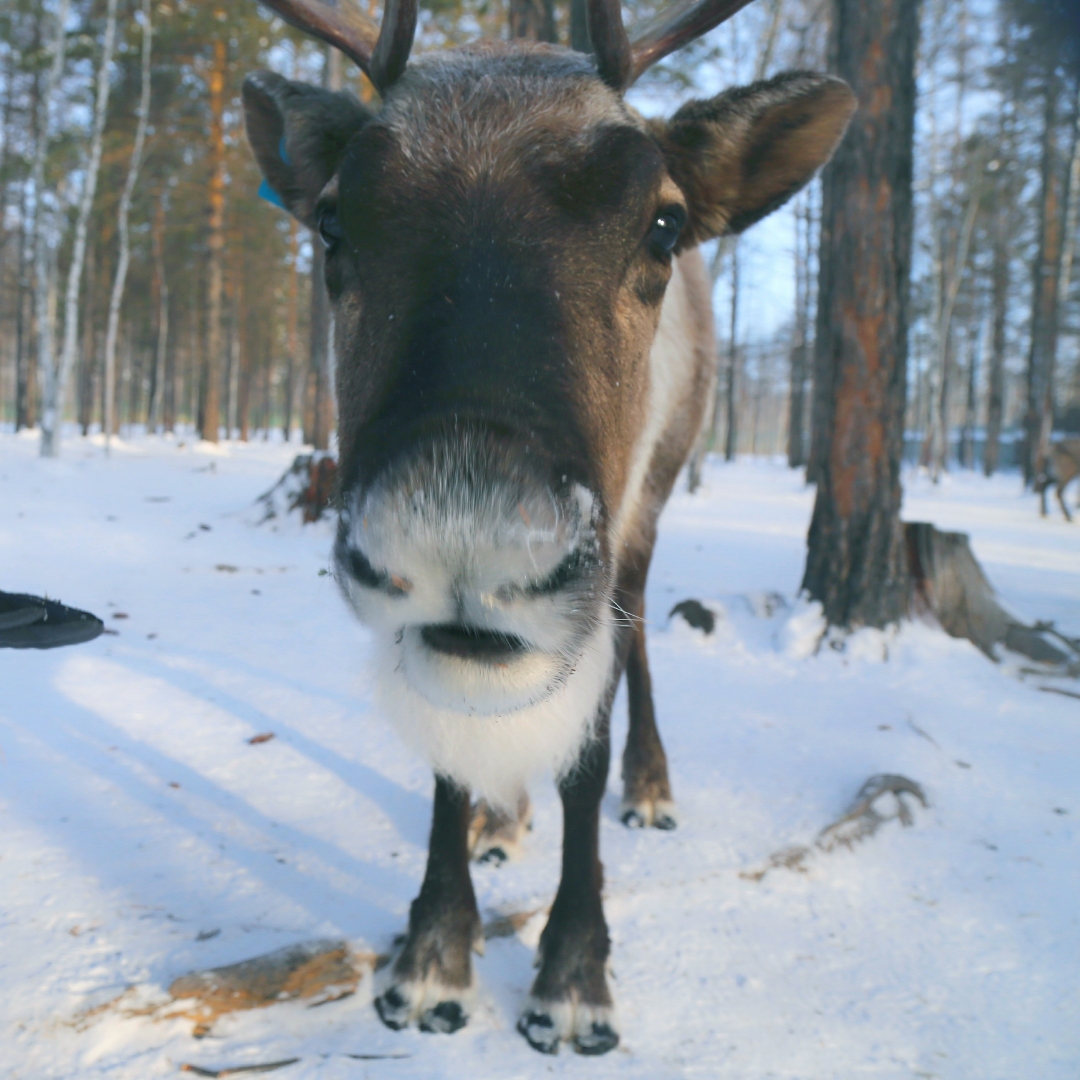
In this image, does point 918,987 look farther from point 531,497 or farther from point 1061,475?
point 1061,475

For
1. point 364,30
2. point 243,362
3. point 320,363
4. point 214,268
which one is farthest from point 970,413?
point 364,30

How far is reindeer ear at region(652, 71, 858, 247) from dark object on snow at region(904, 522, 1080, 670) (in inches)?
141

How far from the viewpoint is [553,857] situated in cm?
259

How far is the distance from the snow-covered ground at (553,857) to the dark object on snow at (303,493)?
2.56 m

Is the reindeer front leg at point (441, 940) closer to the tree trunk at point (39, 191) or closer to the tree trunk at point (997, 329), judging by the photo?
the tree trunk at point (39, 191)

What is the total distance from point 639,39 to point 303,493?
623 cm

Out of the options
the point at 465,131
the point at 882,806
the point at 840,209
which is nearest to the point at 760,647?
the point at 882,806

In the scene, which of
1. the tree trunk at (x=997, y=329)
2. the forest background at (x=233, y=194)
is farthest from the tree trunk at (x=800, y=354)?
the tree trunk at (x=997, y=329)

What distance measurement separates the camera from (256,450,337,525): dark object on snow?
7.56m

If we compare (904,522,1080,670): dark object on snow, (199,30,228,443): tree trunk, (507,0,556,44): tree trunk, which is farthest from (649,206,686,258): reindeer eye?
(199,30,228,443): tree trunk

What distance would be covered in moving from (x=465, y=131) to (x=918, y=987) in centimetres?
248

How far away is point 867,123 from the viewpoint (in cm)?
468

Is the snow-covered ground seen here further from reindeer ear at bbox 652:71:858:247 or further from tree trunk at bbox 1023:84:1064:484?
tree trunk at bbox 1023:84:1064:484

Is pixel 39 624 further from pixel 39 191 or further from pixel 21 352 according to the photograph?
pixel 21 352
